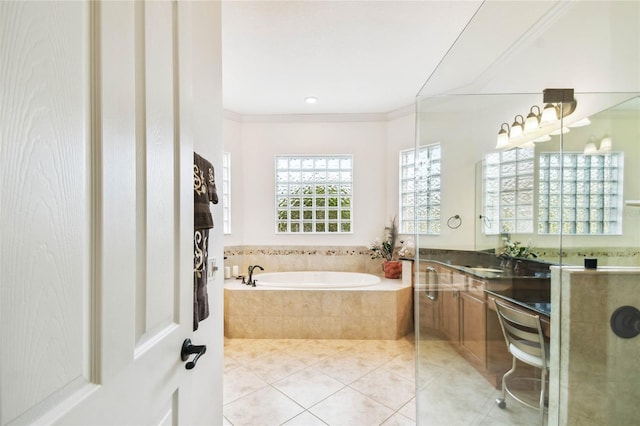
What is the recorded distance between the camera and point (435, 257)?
2.81m

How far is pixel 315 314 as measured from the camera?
127 inches

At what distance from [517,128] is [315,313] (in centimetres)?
257

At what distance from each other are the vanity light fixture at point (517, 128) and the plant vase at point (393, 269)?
2.06m

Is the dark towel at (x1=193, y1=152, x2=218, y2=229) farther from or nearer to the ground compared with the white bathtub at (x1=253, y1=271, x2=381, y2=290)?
farther from the ground

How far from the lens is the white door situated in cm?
39

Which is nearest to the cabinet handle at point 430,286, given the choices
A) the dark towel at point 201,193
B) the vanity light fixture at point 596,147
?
the vanity light fixture at point 596,147

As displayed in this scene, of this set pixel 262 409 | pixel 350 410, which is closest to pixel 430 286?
pixel 350 410

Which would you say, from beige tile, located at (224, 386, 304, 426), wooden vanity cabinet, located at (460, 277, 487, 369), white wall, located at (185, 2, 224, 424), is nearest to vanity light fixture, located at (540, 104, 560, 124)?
wooden vanity cabinet, located at (460, 277, 487, 369)

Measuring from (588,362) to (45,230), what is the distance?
1.85 meters

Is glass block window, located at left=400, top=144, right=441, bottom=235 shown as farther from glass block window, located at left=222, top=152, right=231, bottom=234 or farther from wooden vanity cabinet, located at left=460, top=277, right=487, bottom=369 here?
glass block window, located at left=222, top=152, right=231, bottom=234

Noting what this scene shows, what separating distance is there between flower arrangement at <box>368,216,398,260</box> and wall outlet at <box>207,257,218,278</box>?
113 inches

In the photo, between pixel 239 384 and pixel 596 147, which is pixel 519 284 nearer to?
pixel 596 147

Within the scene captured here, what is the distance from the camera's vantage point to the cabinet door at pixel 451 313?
2.40 metres

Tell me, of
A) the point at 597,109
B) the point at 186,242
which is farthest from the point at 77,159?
the point at 597,109
